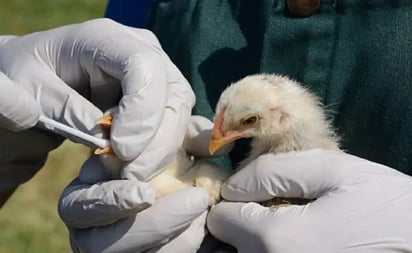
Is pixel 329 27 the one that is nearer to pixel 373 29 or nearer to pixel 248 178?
pixel 373 29

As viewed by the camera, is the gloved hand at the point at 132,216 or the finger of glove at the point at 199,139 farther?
the finger of glove at the point at 199,139

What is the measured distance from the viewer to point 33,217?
10.1 ft

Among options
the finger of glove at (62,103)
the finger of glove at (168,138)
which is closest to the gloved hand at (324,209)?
the finger of glove at (168,138)

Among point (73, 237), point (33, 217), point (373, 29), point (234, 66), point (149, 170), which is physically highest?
point (373, 29)

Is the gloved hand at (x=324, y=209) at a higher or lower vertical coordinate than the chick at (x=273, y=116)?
lower

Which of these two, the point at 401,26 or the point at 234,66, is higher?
the point at 401,26

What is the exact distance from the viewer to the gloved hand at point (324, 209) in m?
1.18

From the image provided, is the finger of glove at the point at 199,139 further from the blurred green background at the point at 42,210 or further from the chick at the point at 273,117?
the blurred green background at the point at 42,210

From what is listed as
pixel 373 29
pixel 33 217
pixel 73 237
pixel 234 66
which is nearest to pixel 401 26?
pixel 373 29

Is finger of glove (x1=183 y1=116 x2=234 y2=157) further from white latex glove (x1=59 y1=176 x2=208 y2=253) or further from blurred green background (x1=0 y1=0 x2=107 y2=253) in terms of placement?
blurred green background (x1=0 y1=0 x2=107 y2=253)

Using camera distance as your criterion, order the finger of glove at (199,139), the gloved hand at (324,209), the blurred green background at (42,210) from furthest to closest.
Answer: the blurred green background at (42,210), the finger of glove at (199,139), the gloved hand at (324,209)

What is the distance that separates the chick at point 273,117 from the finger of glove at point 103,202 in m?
0.13

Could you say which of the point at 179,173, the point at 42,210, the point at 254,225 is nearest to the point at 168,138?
the point at 179,173

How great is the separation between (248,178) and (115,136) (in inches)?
7.1
